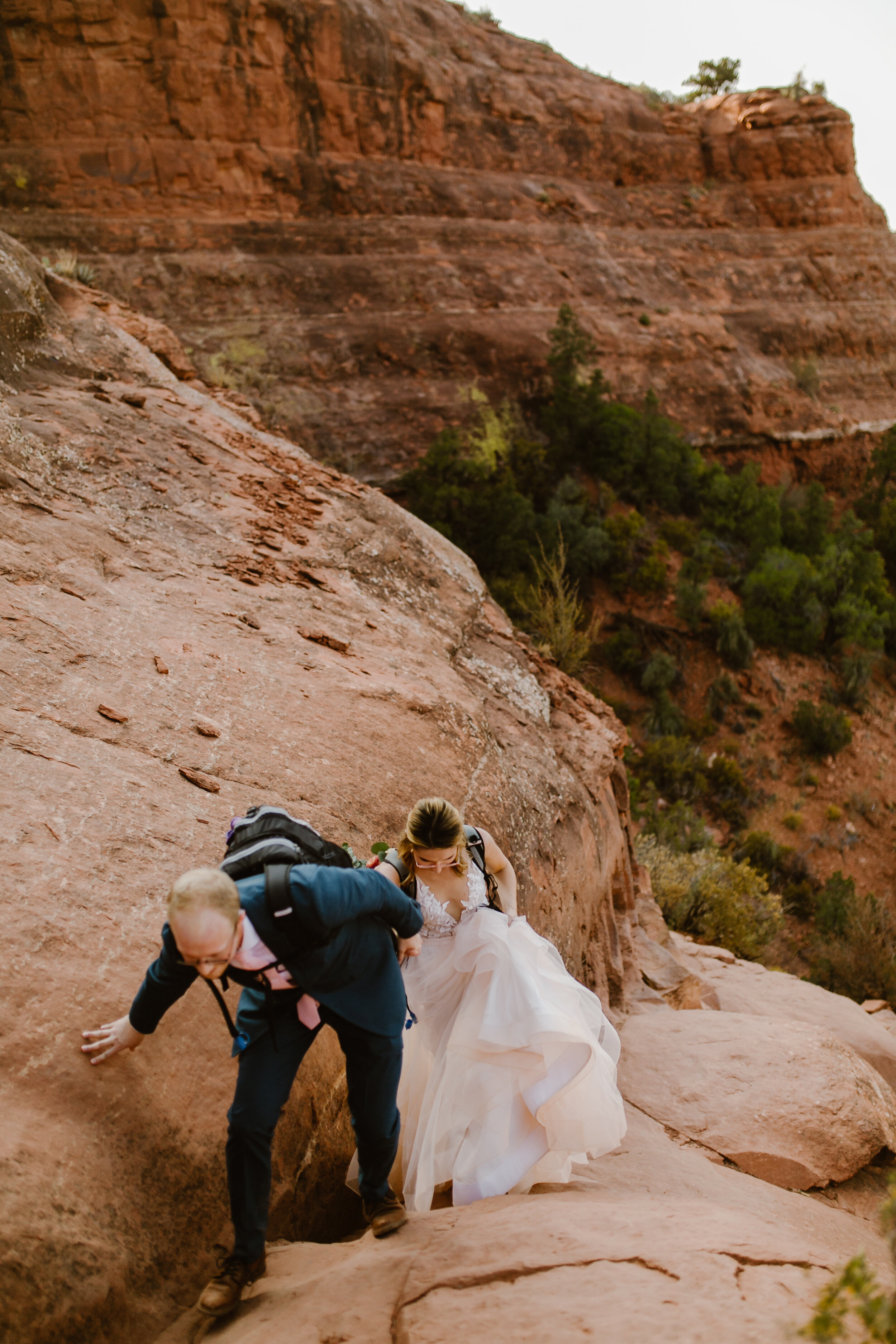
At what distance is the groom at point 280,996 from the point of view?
1.98m

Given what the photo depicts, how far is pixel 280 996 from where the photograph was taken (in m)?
2.25

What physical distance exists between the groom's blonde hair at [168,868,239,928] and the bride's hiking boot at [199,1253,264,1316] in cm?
106

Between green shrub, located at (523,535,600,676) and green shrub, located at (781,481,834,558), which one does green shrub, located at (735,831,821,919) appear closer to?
green shrub, located at (523,535,600,676)

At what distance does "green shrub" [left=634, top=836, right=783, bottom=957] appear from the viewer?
9.51 meters

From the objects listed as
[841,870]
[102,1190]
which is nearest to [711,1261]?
[102,1190]

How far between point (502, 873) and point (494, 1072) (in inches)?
28.6

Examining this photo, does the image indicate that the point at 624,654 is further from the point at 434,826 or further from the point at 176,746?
the point at 434,826

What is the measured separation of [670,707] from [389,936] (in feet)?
46.5

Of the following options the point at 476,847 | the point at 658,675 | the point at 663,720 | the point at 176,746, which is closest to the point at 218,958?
the point at 476,847

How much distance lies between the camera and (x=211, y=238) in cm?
1761

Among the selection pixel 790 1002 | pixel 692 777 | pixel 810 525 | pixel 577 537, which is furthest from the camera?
pixel 810 525

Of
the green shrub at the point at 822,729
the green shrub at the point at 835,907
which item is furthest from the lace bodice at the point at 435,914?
the green shrub at the point at 822,729

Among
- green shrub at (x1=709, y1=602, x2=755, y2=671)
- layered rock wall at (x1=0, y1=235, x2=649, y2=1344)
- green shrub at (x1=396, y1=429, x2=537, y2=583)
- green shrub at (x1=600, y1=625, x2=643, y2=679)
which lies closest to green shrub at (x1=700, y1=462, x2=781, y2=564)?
green shrub at (x1=709, y1=602, x2=755, y2=671)

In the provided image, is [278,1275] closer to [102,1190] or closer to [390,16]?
[102,1190]
